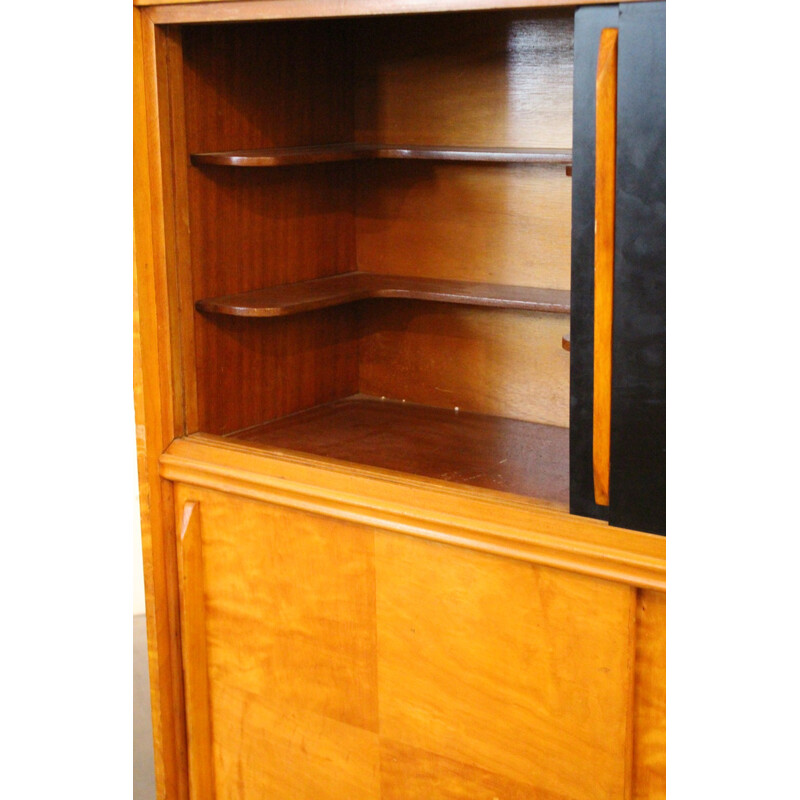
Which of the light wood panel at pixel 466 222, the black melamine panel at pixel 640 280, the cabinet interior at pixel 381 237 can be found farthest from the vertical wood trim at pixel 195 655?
the black melamine panel at pixel 640 280

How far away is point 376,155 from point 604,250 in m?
0.96

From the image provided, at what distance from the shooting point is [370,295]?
2529 millimetres

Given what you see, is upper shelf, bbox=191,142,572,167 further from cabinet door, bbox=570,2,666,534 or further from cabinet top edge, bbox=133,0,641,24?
cabinet door, bbox=570,2,666,534

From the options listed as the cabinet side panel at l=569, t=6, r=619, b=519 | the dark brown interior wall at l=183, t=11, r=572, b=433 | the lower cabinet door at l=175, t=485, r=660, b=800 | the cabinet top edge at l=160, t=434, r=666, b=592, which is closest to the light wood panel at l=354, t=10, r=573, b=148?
the dark brown interior wall at l=183, t=11, r=572, b=433

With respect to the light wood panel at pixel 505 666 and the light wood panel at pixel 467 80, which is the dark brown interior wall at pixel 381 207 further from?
the light wood panel at pixel 505 666

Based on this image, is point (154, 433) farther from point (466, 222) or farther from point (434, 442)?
point (466, 222)

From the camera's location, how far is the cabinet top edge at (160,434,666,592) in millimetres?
1743

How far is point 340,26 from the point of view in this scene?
8.64 feet

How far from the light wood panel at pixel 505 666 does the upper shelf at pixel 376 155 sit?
2.62 ft

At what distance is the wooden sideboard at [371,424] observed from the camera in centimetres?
187

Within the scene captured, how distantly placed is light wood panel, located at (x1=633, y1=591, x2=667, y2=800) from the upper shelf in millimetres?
870
